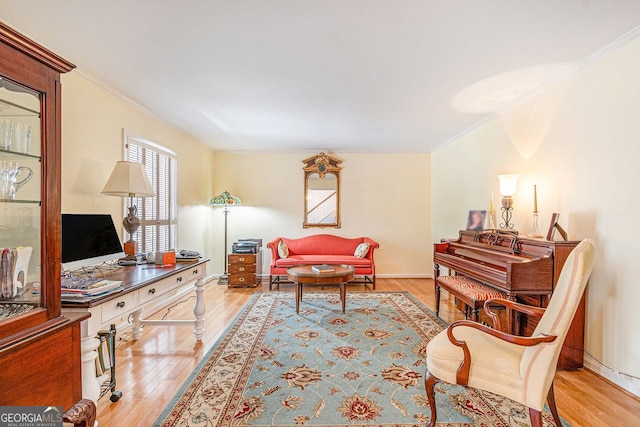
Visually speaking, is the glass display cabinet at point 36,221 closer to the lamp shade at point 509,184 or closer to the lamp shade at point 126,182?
the lamp shade at point 126,182

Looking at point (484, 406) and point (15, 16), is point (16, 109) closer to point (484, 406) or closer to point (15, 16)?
point (15, 16)

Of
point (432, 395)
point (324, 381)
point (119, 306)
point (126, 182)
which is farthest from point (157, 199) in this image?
point (432, 395)

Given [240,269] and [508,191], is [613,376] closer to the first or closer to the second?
[508,191]

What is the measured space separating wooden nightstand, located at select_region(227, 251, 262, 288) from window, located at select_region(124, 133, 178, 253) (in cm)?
103

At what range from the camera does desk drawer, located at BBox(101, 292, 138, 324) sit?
1827 mm

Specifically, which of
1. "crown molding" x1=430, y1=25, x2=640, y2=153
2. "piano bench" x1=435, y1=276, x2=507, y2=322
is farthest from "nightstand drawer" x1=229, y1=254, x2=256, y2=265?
"crown molding" x1=430, y1=25, x2=640, y2=153

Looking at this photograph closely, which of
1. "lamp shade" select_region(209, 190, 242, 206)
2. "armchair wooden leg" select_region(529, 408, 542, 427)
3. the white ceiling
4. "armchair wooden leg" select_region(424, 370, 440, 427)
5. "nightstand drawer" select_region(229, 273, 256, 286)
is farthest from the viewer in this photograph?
"lamp shade" select_region(209, 190, 242, 206)

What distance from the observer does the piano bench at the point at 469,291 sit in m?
2.94

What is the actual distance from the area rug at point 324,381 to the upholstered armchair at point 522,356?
32cm

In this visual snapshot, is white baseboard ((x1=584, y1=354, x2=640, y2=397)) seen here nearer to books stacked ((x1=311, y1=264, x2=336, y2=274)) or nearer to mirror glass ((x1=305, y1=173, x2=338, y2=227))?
books stacked ((x1=311, y1=264, x2=336, y2=274))

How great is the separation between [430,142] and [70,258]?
16.8 ft

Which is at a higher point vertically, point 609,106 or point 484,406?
point 609,106

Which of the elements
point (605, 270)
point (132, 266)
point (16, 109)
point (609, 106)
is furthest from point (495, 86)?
point (132, 266)

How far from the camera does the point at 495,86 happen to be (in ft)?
10.1
